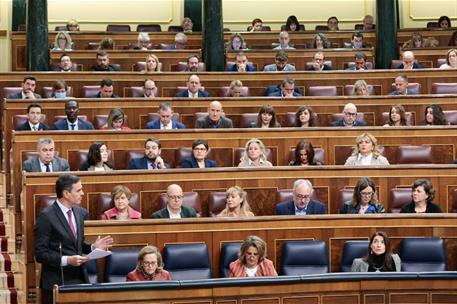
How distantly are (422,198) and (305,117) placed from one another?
2.22 meters

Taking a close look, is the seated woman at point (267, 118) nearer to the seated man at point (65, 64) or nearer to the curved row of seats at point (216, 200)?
the curved row of seats at point (216, 200)

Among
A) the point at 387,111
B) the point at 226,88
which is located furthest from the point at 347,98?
the point at 226,88

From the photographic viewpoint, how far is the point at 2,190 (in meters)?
10.8

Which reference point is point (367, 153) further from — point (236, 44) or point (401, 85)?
point (236, 44)

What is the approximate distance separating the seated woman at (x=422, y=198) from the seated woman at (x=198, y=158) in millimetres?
1762

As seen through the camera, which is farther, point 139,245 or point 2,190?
point 2,190

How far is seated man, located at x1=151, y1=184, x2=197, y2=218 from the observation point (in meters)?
8.45

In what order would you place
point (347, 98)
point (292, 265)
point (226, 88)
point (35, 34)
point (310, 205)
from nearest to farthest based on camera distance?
point (292, 265) < point (310, 205) < point (347, 98) < point (226, 88) < point (35, 34)

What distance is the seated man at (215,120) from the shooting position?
10711 millimetres

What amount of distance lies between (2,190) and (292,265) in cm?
366

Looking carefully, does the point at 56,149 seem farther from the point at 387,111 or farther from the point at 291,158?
the point at 387,111

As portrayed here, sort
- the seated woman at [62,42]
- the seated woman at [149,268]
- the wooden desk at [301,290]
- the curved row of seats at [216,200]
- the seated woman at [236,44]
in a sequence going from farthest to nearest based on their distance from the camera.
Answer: the seated woman at [236,44]
the seated woman at [62,42]
the curved row of seats at [216,200]
the seated woman at [149,268]
the wooden desk at [301,290]

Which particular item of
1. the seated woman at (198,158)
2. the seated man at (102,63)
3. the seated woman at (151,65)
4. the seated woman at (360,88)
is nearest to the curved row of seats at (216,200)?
the seated woman at (198,158)

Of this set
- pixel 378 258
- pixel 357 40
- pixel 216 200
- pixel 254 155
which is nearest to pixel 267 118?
pixel 254 155
